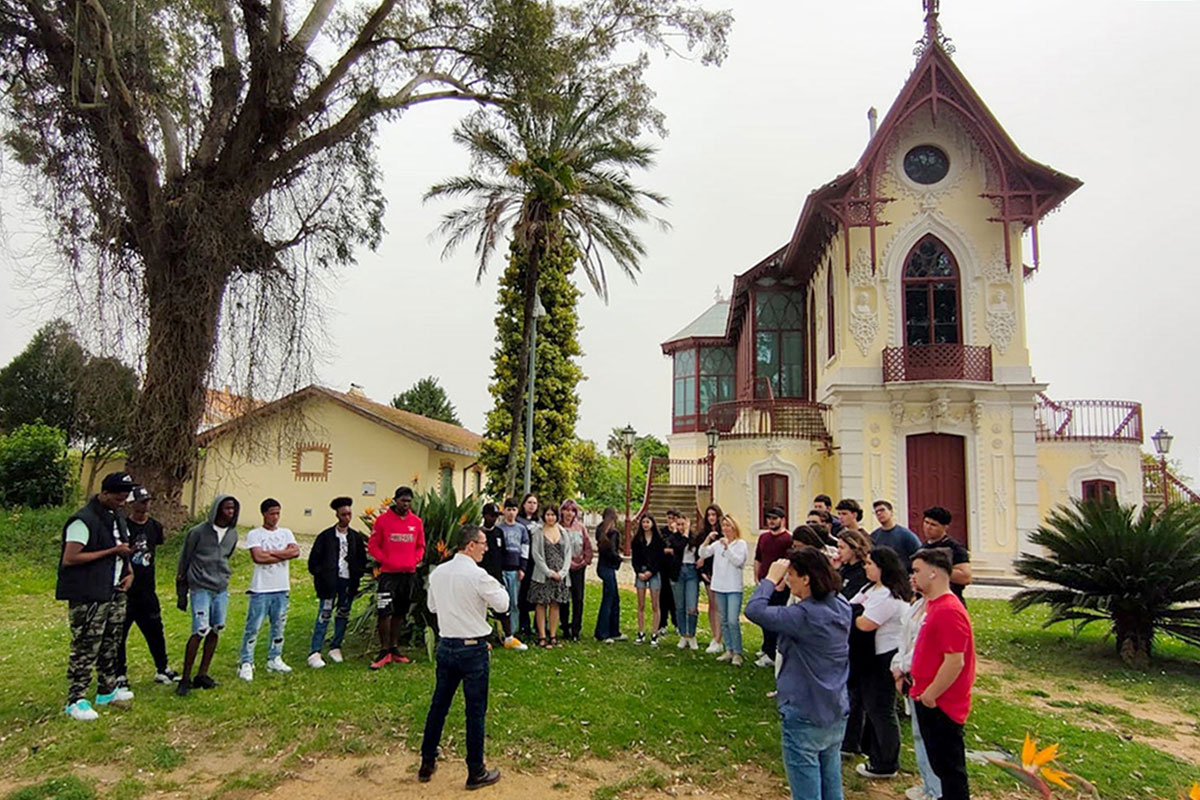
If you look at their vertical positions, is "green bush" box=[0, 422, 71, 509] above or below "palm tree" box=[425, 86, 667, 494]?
below

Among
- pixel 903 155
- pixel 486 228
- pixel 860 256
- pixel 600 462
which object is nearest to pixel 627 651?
pixel 486 228

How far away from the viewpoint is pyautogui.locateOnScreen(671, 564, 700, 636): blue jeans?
890 cm

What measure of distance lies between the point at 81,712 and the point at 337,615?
8.15 ft

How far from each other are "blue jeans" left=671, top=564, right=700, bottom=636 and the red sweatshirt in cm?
339

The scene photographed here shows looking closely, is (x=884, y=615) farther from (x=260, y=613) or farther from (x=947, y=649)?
(x=260, y=613)

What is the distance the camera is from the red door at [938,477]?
18469 millimetres

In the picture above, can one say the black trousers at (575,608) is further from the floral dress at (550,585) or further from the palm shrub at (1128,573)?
the palm shrub at (1128,573)

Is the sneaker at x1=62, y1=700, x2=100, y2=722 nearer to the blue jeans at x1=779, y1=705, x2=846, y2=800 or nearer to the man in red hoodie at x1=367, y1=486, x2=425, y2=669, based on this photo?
the man in red hoodie at x1=367, y1=486, x2=425, y2=669

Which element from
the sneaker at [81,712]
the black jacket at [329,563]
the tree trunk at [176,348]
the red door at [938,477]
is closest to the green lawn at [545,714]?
the sneaker at [81,712]

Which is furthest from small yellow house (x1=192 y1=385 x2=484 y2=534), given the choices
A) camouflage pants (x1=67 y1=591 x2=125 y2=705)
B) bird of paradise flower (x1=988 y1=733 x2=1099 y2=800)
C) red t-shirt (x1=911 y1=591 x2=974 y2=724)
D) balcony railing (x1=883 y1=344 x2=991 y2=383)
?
bird of paradise flower (x1=988 y1=733 x2=1099 y2=800)

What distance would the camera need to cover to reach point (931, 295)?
62.3 feet

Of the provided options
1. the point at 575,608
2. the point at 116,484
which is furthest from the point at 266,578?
the point at 575,608

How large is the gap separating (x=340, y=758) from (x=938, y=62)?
20.7m

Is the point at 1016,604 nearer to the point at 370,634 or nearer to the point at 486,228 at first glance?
the point at 370,634
